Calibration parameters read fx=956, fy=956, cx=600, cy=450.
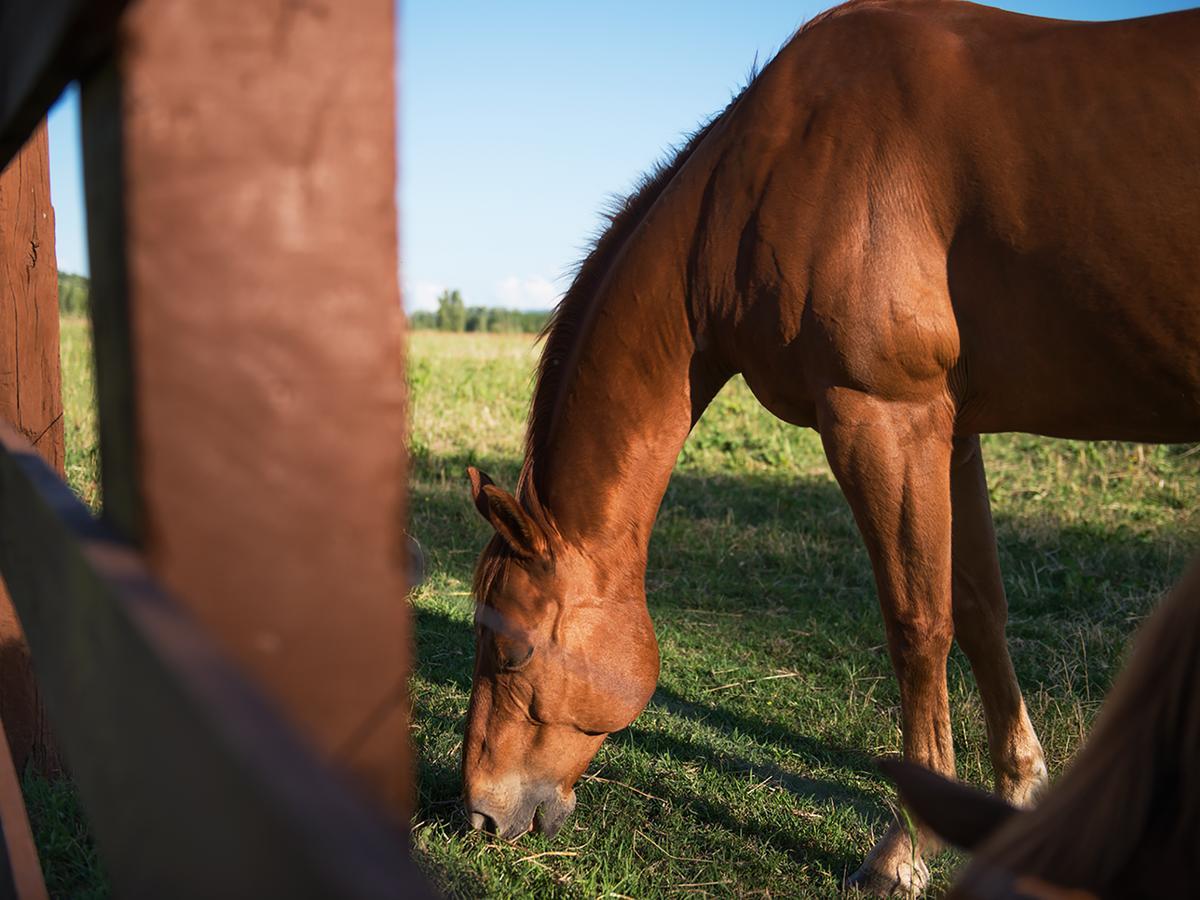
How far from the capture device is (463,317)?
49.7 m

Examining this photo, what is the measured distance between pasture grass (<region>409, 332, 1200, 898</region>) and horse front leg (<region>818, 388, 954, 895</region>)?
0.17m

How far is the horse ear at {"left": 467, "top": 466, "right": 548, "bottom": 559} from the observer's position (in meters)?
2.66

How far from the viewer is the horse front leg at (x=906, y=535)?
2547 millimetres

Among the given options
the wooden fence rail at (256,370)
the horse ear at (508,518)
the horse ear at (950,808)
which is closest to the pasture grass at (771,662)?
the horse ear at (508,518)

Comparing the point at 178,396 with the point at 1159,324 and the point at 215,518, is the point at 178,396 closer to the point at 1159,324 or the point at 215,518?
the point at 215,518

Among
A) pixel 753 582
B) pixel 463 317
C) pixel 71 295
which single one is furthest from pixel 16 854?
pixel 463 317

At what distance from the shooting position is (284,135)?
549 millimetres

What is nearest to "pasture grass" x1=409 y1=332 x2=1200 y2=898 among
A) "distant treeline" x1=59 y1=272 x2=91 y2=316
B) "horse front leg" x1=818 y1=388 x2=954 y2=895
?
"horse front leg" x1=818 y1=388 x2=954 y2=895

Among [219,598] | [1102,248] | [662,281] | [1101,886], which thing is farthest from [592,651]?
[219,598]

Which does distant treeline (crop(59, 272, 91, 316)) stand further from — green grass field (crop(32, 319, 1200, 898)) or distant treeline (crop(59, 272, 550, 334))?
green grass field (crop(32, 319, 1200, 898))

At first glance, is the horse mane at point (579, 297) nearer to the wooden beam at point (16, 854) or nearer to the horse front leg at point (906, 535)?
the horse front leg at point (906, 535)

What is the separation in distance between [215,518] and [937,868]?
106 inches

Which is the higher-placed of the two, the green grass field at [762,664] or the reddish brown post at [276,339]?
the reddish brown post at [276,339]

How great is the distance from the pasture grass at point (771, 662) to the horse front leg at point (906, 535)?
17 centimetres
